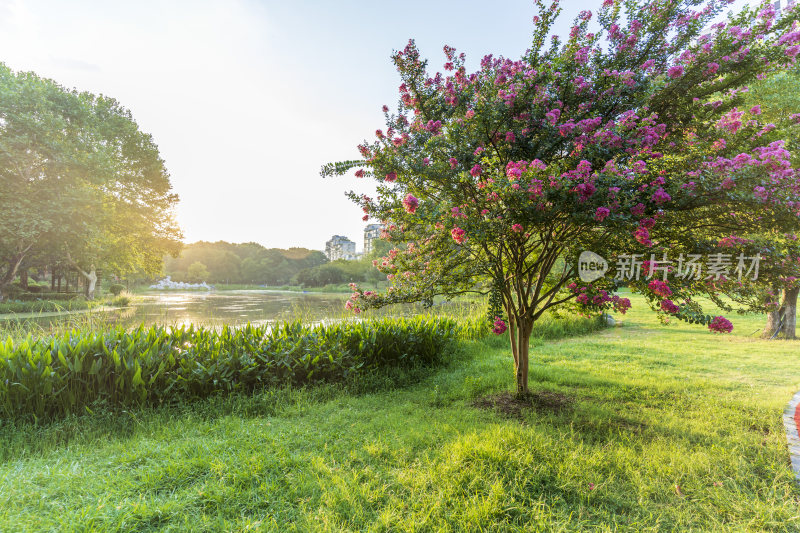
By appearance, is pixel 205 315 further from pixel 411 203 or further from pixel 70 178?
pixel 411 203

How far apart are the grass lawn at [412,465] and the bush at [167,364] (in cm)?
27

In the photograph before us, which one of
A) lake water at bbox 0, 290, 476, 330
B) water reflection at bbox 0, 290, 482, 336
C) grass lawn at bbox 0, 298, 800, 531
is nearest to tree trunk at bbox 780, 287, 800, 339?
grass lawn at bbox 0, 298, 800, 531

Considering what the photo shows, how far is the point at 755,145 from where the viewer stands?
11.9 ft

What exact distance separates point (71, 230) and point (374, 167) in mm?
18410

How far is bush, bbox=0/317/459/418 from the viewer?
11.8ft

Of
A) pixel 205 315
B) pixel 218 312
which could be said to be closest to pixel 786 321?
pixel 205 315

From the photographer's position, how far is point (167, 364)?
4.06 m

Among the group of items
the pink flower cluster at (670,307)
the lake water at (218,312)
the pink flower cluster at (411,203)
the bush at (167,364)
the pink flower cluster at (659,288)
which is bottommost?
the lake water at (218,312)

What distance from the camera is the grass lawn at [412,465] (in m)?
2.09

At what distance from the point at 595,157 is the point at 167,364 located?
199 inches

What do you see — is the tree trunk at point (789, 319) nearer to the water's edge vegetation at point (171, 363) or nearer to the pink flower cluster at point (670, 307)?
the pink flower cluster at point (670, 307)

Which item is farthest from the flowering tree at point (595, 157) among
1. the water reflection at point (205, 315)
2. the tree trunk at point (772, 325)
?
the tree trunk at point (772, 325)

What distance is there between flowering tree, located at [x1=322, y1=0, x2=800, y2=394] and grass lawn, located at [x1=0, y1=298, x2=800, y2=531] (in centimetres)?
120

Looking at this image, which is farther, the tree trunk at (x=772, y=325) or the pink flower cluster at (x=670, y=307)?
the tree trunk at (x=772, y=325)
